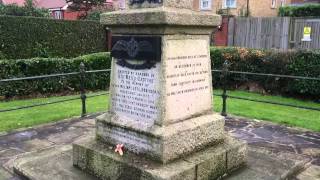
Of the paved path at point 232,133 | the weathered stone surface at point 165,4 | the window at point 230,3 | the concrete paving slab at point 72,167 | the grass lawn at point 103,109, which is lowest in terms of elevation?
the grass lawn at point 103,109

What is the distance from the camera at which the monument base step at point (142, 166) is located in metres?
3.88

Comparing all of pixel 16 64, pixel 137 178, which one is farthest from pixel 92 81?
pixel 137 178

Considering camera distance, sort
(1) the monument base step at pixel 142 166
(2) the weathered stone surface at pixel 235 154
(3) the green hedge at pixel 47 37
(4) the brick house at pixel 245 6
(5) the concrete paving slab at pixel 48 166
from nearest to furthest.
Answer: (1) the monument base step at pixel 142 166, (5) the concrete paving slab at pixel 48 166, (2) the weathered stone surface at pixel 235 154, (3) the green hedge at pixel 47 37, (4) the brick house at pixel 245 6

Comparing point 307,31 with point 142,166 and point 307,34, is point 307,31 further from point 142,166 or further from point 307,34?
point 142,166

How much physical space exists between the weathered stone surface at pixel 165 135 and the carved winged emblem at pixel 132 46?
82 cm

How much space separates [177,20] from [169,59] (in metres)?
0.42

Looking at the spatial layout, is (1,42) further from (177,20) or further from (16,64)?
(177,20)

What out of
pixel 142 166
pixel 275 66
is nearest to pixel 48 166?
pixel 142 166

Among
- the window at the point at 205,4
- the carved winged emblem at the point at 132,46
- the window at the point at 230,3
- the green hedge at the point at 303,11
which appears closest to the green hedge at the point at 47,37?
the green hedge at the point at 303,11

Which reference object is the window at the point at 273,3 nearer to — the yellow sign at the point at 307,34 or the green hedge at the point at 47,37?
the yellow sign at the point at 307,34

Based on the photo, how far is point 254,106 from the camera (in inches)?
372

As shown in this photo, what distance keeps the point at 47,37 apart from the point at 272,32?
9996mm

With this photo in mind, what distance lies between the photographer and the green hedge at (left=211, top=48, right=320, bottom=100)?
1032 centimetres

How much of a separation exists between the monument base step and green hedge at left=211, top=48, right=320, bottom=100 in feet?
18.8
